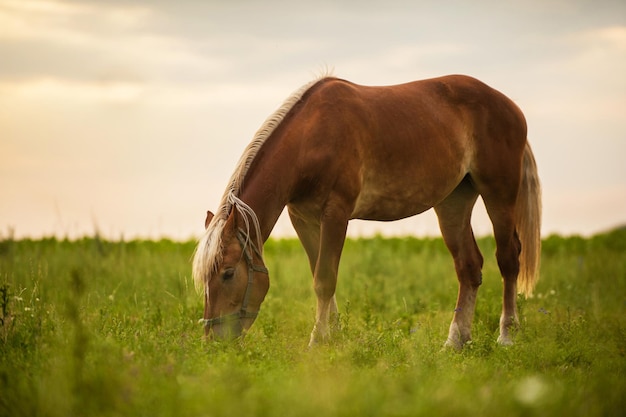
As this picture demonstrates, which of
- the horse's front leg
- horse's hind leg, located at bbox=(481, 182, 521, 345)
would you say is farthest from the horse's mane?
horse's hind leg, located at bbox=(481, 182, 521, 345)

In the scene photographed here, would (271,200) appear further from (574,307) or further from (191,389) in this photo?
(574,307)

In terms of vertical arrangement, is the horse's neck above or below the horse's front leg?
above

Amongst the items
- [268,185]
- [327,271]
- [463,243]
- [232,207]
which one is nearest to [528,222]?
[463,243]

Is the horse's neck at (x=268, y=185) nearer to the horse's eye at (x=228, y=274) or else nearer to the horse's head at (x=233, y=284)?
the horse's head at (x=233, y=284)

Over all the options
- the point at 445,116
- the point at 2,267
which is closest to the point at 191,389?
the point at 445,116

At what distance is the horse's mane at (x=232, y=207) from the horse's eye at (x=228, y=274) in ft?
0.35

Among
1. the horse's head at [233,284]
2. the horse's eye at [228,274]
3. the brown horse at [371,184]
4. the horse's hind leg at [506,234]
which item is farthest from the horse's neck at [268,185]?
the horse's hind leg at [506,234]

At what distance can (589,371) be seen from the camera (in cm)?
584

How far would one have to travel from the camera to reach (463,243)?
779cm

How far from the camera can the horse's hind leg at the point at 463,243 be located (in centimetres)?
750

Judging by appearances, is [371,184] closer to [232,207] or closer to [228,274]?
[232,207]

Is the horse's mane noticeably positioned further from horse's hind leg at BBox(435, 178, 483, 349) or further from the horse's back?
horse's hind leg at BBox(435, 178, 483, 349)

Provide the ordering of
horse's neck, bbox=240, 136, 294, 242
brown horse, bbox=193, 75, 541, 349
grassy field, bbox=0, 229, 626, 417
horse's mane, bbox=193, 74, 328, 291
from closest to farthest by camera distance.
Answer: grassy field, bbox=0, 229, 626, 417 < horse's mane, bbox=193, 74, 328, 291 < brown horse, bbox=193, 75, 541, 349 < horse's neck, bbox=240, 136, 294, 242

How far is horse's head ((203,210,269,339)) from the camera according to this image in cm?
584
